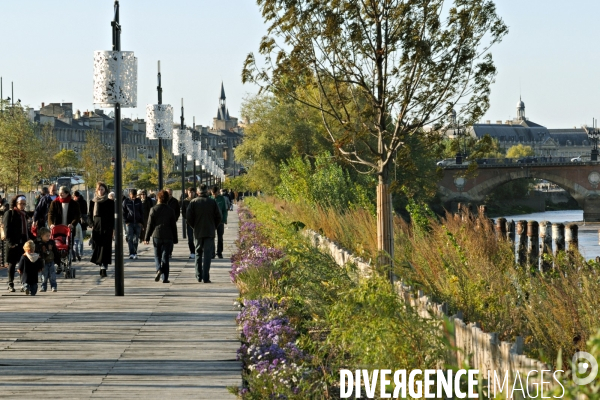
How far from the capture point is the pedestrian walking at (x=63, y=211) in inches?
740

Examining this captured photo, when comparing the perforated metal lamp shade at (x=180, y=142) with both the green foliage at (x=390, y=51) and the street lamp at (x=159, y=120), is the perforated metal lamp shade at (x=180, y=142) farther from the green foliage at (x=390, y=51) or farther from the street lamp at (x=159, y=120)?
the green foliage at (x=390, y=51)

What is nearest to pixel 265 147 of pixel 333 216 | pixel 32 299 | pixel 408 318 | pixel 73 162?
pixel 333 216

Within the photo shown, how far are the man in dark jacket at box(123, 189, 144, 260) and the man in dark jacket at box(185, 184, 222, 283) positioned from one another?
18.9 ft

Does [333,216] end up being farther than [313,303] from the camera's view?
Yes

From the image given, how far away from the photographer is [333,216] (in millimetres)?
20250

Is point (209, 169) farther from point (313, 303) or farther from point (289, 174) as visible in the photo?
point (313, 303)

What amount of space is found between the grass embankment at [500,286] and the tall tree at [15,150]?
37.0 meters

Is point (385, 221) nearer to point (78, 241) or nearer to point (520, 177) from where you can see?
point (78, 241)

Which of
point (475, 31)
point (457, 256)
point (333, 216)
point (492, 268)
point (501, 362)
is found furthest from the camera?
point (333, 216)

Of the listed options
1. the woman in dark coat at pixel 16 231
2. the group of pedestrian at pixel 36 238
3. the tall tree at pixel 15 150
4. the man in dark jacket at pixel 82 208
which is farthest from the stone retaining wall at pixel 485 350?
the tall tree at pixel 15 150

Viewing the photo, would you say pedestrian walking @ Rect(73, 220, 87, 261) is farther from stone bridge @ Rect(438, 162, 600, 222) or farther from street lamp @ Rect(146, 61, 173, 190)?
stone bridge @ Rect(438, 162, 600, 222)

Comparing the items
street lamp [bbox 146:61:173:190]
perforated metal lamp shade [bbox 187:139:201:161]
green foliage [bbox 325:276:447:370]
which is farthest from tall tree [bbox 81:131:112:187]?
green foliage [bbox 325:276:447:370]

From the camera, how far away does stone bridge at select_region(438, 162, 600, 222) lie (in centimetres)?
9181

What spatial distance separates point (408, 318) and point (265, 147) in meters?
44.4
